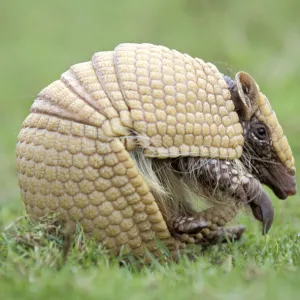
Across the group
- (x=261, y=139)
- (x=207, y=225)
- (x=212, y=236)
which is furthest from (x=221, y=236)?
(x=261, y=139)

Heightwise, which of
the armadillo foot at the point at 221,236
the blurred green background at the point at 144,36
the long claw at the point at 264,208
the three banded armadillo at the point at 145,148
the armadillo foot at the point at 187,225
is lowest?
the armadillo foot at the point at 221,236

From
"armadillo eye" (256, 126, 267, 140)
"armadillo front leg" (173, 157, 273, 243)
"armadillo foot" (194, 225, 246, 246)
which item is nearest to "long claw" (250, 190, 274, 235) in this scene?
"armadillo front leg" (173, 157, 273, 243)

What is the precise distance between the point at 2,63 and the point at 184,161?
1476 cm

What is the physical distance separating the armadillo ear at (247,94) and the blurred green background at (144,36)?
725 centimetres

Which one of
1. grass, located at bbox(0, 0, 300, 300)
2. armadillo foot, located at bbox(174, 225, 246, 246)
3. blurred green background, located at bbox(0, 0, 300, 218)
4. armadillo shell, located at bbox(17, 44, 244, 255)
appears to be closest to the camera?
grass, located at bbox(0, 0, 300, 300)

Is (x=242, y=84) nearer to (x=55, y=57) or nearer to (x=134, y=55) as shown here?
(x=134, y=55)

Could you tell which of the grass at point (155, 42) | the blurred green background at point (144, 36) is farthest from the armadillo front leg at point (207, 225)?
the blurred green background at point (144, 36)

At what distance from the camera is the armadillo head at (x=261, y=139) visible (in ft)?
18.0

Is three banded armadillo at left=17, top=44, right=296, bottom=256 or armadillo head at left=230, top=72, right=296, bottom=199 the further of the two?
armadillo head at left=230, top=72, right=296, bottom=199

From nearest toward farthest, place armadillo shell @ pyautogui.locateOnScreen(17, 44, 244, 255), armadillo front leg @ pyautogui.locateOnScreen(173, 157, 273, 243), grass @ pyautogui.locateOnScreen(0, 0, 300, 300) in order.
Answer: grass @ pyautogui.locateOnScreen(0, 0, 300, 300)
armadillo shell @ pyautogui.locateOnScreen(17, 44, 244, 255)
armadillo front leg @ pyautogui.locateOnScreen(173, 157, 273, 243)

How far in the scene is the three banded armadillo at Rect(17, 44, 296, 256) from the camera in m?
4.92

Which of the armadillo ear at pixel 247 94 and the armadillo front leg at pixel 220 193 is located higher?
the armadillo ear at pixel 247 94

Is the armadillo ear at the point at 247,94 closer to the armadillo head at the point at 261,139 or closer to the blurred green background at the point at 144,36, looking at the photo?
the armadillo head at the point at 261,139

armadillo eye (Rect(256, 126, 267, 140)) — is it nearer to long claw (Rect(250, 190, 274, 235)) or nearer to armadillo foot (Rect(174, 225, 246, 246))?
long claw (Rect(250, 190, 274, 235))
